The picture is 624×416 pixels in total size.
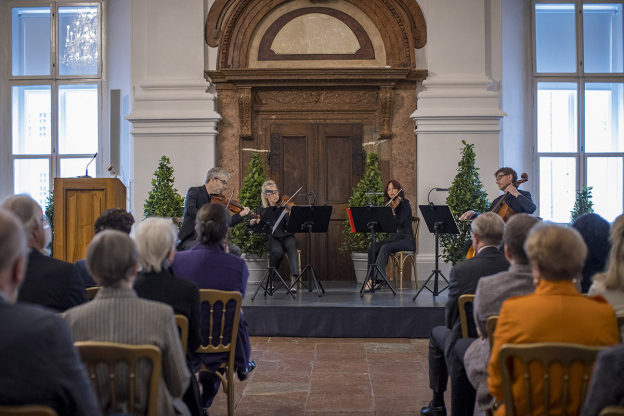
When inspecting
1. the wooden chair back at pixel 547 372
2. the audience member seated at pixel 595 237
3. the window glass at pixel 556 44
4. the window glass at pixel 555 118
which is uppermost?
the window glass at pixel 556 44

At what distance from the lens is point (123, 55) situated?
375 inches

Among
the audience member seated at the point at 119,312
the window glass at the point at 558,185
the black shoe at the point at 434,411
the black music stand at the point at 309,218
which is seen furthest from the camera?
the window glass at the point at 558,185

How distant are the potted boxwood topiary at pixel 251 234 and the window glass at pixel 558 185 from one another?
439 centimetres

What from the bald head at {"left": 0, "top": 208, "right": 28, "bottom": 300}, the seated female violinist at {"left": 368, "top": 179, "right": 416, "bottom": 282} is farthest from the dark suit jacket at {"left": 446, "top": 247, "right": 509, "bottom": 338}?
the seated female violinist at {"left": 368, "top": 179, "right": 416, "bottom": 282}

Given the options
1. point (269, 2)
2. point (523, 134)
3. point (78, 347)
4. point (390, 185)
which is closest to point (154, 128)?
point (269, 2)

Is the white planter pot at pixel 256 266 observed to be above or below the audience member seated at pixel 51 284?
below

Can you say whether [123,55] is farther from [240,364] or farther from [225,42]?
[240,364]

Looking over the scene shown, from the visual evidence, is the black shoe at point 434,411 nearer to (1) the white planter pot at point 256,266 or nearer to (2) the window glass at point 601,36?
(1) the white planter pot at point 256,266

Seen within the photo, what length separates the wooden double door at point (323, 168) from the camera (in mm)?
8891

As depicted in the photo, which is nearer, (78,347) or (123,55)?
(78,347)

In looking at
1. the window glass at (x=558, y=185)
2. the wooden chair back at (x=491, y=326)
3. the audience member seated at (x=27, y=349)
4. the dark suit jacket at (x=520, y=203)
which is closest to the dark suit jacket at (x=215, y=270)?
the wooden chair back at (x=491, y=326)

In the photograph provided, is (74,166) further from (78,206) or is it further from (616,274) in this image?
(616,274)

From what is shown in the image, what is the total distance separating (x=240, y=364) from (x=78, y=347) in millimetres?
1701

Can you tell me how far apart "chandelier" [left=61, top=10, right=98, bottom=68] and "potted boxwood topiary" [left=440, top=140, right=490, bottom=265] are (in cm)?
583
